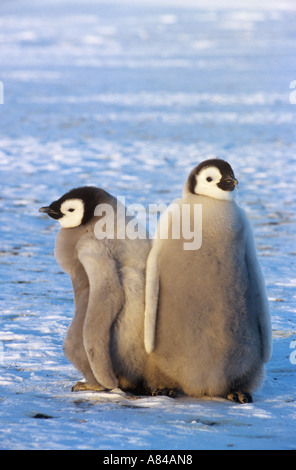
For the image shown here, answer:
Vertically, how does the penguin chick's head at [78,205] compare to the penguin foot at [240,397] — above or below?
above

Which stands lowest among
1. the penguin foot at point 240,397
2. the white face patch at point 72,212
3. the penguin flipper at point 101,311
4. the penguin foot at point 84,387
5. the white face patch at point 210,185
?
the penguin foot at point 240,397

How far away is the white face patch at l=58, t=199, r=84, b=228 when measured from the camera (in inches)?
115

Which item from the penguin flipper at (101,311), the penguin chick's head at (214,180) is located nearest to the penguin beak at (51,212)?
the penguin flipper at (101,311)

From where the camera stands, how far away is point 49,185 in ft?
25.9

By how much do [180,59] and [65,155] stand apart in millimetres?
11820

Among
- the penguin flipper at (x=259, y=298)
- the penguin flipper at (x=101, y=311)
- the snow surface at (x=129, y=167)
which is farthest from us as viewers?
the penguin flipper at (x=259, y=298)

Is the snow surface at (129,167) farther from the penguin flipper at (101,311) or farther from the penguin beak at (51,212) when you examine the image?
the penguin beak at (51,212)

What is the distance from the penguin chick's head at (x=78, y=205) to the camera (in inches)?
115

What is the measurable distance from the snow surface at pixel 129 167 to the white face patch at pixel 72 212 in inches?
25.0

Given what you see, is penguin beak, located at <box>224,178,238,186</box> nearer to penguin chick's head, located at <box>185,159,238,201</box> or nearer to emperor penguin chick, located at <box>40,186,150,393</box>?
penguin chick's head, located at <box>185,159,238,201</box>

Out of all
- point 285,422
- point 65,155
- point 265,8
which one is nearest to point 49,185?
point 65,155

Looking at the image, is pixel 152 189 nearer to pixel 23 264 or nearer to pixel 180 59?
pixel 23 264

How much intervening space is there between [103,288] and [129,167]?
6.27m

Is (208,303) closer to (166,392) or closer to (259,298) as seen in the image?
(259,298)
